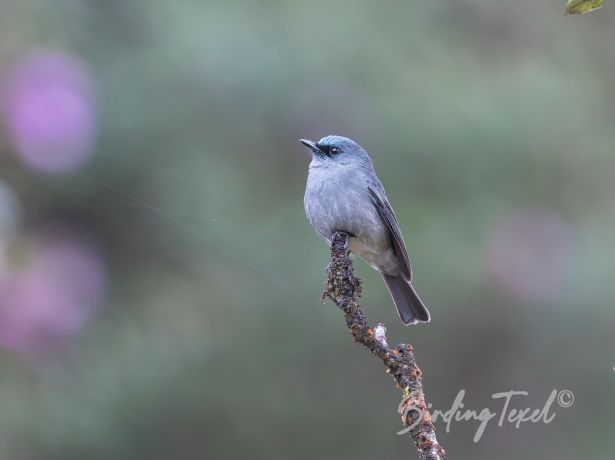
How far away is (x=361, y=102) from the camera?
6.60 m

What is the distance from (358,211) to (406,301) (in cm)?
73

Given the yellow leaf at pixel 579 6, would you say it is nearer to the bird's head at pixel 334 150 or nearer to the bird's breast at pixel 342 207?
the bird's breast at pixel 342 207

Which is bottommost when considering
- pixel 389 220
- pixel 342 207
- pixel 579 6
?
pixel 579 6

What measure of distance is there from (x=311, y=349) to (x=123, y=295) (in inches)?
58.9

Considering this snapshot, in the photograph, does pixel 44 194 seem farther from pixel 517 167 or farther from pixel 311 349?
pixel 517 167

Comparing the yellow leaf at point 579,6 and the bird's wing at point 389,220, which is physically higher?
the bird's wing at point 389,220

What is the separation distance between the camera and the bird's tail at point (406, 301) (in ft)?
15.0

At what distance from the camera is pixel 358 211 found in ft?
14.2

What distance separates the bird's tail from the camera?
4562 mm

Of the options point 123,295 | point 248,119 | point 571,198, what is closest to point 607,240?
point 571,198

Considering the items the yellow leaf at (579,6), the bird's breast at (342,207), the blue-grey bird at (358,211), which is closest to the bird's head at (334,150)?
the blue-grey bird at (358,211)

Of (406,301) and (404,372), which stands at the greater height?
(406,301)

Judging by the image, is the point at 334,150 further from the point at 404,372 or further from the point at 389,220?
the point at 404,372

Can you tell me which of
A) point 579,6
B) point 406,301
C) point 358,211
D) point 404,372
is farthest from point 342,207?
point 579,6
